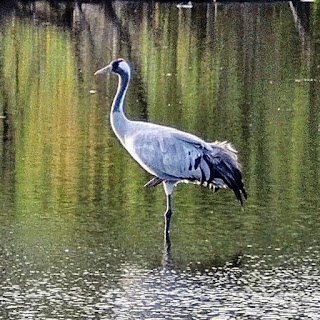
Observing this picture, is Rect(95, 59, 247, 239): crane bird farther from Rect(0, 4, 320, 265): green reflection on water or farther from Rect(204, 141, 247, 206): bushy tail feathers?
Rect(0, 4, 320, 265): green reflection on water

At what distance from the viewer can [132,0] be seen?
3641 cm

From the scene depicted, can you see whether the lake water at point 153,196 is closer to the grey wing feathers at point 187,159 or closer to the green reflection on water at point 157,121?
the green reflection on water at point 157,121

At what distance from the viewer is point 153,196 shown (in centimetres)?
1166

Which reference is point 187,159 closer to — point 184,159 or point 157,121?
point 184,159

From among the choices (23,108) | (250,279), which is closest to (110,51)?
(23,108)

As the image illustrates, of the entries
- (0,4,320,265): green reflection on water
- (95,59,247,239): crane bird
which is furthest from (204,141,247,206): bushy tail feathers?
(0,4,320,265): green reflection on water

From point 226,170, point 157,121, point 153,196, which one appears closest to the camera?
point 226,170

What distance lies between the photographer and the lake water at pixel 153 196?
838 cm

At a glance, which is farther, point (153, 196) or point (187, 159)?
point (153, 196)

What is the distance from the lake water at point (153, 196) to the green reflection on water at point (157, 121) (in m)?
0.03

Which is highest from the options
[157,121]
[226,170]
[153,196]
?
[157,121]

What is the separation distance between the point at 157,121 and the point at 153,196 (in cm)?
433

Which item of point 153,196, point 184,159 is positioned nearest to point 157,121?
point 153,196

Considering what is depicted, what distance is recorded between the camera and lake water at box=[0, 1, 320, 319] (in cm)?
838
